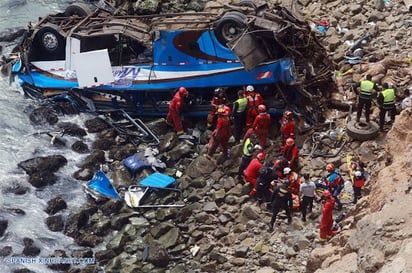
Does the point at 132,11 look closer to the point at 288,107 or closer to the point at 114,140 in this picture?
the point at 114,140

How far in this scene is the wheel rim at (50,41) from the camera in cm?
1675

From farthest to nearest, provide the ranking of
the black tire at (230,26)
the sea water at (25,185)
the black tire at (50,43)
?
the black tire at (50,43) < the black tire at (230,26) < the sea water at (25,185)

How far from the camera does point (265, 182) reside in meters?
12.7

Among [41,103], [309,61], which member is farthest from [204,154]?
[41,103]

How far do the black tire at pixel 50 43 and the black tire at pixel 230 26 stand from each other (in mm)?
4043

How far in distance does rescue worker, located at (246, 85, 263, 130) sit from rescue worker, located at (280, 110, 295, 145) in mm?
685

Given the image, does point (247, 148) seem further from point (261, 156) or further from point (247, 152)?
point (261, 156)

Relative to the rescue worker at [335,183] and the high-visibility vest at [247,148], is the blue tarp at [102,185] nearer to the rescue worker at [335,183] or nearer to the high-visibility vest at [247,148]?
the high-visibility vest at [247,148]

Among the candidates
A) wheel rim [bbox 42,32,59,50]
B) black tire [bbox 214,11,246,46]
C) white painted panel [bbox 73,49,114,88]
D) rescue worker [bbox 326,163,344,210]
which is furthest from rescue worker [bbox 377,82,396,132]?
wheel rim [bbox 42,32,59,50]

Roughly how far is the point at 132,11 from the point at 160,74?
18.9ft

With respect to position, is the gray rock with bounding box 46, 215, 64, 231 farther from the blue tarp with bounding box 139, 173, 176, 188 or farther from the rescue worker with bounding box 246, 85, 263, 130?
the rescue worker with bounding box 246, 85, 263, 130

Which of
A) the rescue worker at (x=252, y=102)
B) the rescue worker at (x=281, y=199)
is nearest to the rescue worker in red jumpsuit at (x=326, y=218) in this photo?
the rescue worker at (x=281, y=199)

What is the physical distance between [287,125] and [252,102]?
0.97m

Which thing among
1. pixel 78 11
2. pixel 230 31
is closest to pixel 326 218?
pixel 230 31
